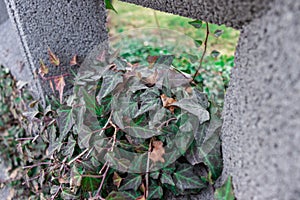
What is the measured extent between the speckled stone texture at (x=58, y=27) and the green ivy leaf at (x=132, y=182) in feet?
1.57

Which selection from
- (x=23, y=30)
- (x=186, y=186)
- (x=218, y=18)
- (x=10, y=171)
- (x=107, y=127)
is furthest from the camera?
(x=10, y=171)

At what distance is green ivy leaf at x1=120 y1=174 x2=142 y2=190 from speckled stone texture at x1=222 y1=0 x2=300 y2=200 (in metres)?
0.26

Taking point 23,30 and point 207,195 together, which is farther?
point 23,30

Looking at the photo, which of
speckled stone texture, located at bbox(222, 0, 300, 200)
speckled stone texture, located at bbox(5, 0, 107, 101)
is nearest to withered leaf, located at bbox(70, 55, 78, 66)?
speckled stone texture, located at bbox(5, 0, 107, 101)

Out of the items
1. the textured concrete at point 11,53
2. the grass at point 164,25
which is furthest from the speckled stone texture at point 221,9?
the grass at point 164,25

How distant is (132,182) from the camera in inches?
33.0

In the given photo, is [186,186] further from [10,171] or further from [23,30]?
[10,171]

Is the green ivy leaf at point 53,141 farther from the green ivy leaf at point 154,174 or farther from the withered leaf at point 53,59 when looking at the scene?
the green ivy leaf at point 154,174

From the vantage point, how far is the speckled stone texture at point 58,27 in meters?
1.11

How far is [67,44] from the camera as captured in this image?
119 centimetres

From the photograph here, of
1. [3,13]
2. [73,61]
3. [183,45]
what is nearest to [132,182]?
[73,61]

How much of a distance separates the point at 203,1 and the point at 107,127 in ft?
1.47

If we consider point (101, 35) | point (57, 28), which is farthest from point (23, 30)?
point (101, 35)

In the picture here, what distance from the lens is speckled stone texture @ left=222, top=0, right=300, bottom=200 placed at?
0.46 metres
